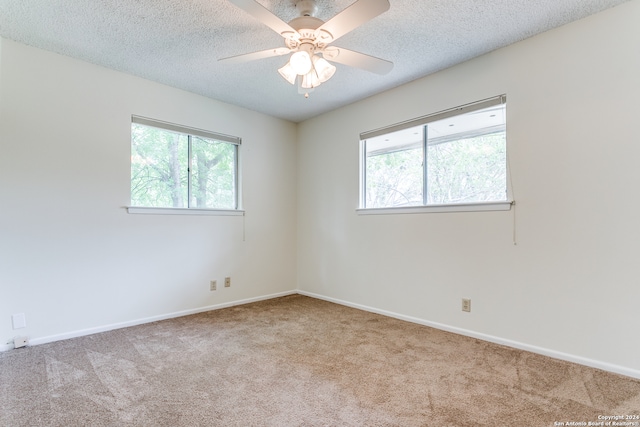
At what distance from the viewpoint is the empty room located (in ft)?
6.31

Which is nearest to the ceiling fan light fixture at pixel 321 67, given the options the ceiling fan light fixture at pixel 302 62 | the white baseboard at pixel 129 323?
the ceiling fan light fixture at pixel 302 62

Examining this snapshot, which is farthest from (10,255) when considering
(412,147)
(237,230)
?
(412,147)

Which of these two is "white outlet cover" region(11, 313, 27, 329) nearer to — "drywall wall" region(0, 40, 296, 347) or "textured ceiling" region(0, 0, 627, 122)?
"drywall wall" region(0, 40, 296, 347)

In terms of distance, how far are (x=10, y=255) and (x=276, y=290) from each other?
8.99ft

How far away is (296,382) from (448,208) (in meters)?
2.01

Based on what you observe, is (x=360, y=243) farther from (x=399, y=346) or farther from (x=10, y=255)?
(x=10, y=255)

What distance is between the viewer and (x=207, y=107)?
3.73 metres

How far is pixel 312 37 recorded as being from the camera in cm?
204

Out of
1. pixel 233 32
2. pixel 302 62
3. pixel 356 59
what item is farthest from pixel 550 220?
pixel 233 32

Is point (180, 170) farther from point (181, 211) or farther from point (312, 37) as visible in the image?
point (312, 37)

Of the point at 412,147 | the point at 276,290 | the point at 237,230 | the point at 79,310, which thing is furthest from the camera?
the point at 276,290

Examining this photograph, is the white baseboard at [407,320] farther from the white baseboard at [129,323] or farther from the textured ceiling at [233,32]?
the textured ceiling at [233,32]

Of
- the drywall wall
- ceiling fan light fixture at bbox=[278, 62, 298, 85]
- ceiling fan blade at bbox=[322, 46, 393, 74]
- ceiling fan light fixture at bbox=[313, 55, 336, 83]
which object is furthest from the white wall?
the drywall wall

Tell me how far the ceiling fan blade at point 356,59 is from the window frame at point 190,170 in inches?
81.7
